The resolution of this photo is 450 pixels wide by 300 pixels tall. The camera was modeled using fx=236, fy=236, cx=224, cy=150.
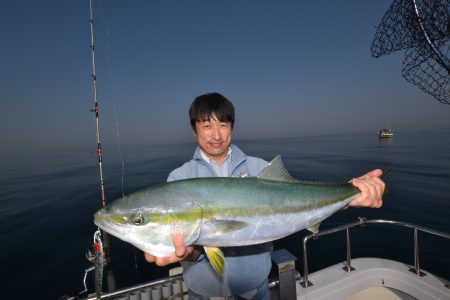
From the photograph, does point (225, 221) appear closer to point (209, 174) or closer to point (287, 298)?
point (209, 174)

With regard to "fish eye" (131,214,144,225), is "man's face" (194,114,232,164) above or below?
above

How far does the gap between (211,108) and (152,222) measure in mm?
1847

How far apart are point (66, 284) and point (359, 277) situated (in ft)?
35.1

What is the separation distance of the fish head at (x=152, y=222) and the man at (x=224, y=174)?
0.54m

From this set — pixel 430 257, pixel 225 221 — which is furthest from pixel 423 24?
pixel 430 257

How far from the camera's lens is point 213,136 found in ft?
11.5

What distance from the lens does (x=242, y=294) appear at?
3400 millimetres

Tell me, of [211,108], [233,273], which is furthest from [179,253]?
[211,108]

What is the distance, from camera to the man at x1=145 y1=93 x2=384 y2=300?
3205mm

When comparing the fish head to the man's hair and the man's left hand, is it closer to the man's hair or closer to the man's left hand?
the man's hair

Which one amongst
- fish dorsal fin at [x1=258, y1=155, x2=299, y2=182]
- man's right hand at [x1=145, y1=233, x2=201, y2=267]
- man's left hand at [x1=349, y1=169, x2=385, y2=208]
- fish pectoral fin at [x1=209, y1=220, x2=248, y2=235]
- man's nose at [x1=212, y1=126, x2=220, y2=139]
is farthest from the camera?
man's nose at [x1=212, y1=126, x2=220, y2=139]

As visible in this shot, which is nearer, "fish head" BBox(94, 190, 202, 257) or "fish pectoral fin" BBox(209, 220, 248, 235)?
"fish head" BBox(94, 190, 202, 257)

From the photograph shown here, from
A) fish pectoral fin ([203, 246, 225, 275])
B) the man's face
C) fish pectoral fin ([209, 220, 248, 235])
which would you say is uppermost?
the man's face

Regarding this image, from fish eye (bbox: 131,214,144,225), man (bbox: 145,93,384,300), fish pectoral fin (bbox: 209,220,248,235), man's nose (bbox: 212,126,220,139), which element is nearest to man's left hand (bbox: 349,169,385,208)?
man (bbox: 145,93,384,300)
